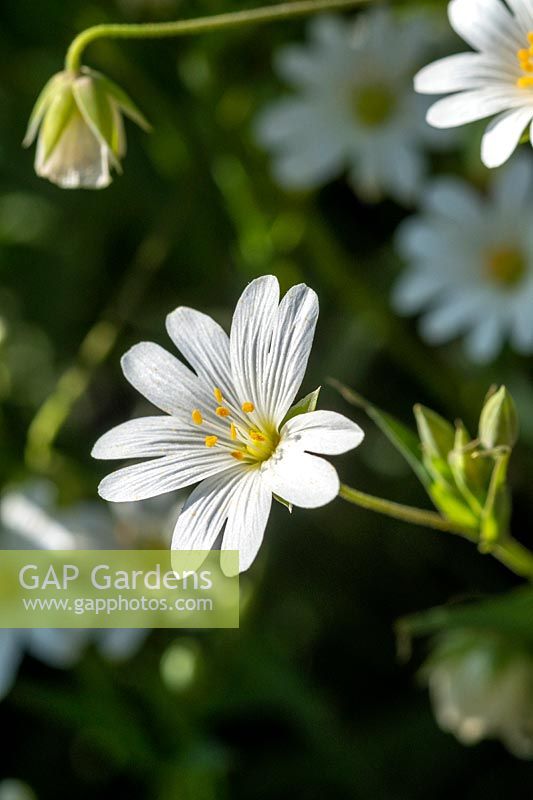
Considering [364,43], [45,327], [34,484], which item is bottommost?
[34,484]

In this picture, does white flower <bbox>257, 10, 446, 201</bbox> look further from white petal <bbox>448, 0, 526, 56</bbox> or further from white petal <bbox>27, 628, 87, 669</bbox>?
white petal <bbox>27, 628, 87, 669</bbox>

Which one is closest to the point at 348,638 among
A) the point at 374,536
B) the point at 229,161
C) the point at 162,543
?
the point at 374,536

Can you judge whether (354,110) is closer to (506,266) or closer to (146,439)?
(506,266)

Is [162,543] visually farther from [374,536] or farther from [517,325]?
[517,325]

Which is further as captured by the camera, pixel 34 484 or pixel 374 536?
pixel 374 536

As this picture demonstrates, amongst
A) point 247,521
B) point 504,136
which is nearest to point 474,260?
point 504,136

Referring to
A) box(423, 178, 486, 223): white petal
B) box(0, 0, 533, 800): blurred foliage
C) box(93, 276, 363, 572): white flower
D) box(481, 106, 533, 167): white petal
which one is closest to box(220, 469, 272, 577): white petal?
box(93, 276, 363, 572): white flower
